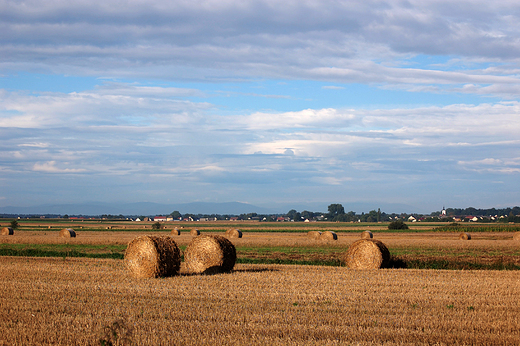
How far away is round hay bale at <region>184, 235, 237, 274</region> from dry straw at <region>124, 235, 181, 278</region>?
159 cm

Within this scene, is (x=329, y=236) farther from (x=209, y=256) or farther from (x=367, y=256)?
(x=209, y=256)

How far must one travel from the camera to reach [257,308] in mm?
13031

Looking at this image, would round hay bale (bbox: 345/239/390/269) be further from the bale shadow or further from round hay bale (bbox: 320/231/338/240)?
round hay bale (bbox: 320/231/338/240)

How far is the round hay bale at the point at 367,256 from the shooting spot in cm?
2459

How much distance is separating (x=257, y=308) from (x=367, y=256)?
12968mm

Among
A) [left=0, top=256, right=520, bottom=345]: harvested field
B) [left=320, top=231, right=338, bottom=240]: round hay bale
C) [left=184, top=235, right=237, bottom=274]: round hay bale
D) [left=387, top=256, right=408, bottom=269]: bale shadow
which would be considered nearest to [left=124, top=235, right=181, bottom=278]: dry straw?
[left=0, top=256, right=520, bottom=345]: harvested field

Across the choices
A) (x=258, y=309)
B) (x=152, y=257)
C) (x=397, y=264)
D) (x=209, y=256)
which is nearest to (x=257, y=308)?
(x=258, y=309)

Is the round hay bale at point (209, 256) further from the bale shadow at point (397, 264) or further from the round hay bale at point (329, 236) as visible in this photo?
the round hay bale at point (329, 236)

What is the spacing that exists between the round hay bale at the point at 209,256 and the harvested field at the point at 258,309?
1265 millimetres

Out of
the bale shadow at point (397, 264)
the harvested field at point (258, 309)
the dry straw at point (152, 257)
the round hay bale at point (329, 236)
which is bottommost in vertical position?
the round hay bale at point (329, 236)

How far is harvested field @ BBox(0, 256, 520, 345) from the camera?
999cm

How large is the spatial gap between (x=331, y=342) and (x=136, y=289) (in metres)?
8.48

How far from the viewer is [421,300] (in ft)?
48.6

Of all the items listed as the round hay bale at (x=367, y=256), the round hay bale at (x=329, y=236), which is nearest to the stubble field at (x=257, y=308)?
the round hay bale at (x=367, y=256)
